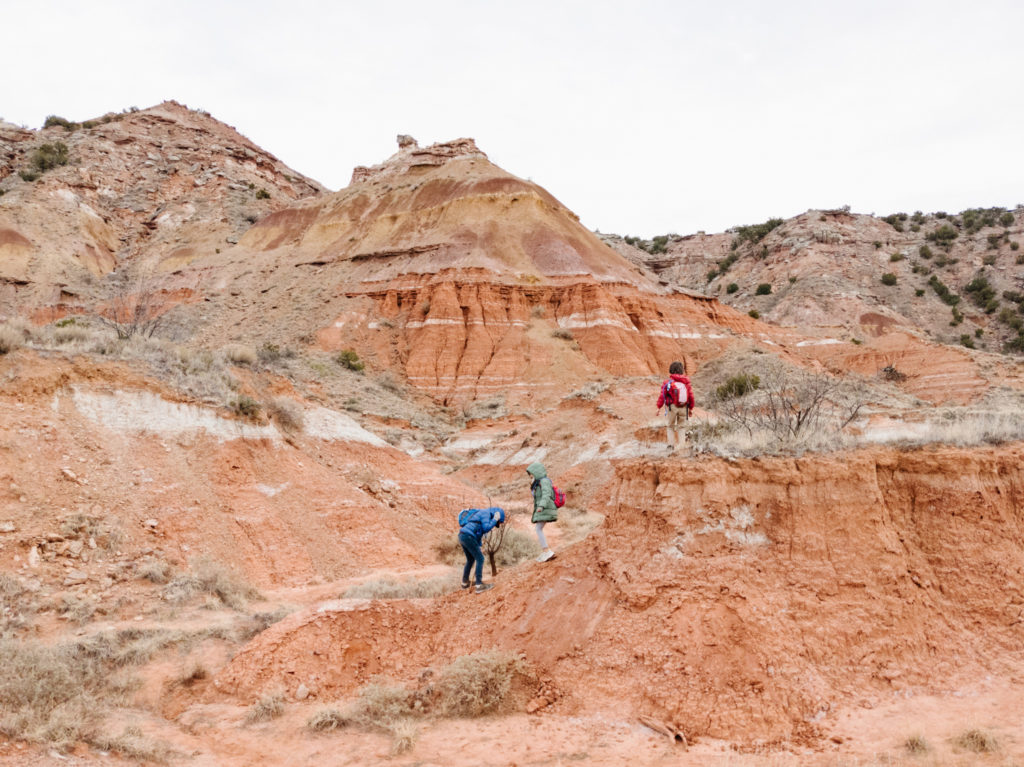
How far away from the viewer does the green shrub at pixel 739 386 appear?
29138 mm

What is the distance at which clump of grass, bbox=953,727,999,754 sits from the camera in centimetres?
468

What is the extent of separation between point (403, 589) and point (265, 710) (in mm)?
3484

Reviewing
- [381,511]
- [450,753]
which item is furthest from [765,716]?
[381,511]

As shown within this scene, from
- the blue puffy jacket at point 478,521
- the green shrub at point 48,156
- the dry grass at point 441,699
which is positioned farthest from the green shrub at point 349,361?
the green shrub at point 48,156

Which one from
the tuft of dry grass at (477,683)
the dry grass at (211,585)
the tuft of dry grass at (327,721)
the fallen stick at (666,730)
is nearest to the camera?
the fallen stick at (666,730)

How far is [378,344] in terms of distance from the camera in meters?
36.1

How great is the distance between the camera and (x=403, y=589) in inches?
390

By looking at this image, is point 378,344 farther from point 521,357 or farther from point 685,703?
point 685,703

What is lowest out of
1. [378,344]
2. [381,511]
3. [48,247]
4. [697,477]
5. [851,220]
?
[381,511]

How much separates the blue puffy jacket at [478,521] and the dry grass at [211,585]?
13.1 feet

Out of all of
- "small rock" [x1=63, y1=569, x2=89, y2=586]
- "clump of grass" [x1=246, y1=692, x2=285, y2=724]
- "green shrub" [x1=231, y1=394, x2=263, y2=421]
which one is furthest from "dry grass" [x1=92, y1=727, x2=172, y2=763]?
"green shrub" [x1=231, y1=394, x2=263, y2=421]

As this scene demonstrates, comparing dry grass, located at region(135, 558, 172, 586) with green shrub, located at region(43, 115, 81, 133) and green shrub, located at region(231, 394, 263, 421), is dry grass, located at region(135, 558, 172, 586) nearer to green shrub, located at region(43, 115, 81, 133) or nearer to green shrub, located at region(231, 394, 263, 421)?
green shrub, located at region(231, 394, 263, 421)

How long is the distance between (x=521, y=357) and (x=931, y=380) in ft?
75.6

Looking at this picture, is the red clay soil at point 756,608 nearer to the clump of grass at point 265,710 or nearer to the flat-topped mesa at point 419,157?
the clump of grass at point 265,710
